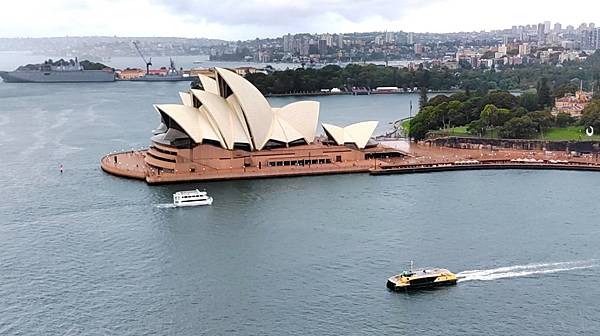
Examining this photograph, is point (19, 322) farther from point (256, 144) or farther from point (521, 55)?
point (521, 55)

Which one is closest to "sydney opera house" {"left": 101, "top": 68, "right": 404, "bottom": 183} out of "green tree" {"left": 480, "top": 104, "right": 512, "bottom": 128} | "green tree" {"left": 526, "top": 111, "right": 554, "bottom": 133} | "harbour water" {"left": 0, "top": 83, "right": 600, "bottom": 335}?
"harbour water" {"left": 0, "top": 83, "right": 600, "bottom": 335}

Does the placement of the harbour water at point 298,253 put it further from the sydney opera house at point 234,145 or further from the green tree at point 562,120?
the green tree at point 562,120

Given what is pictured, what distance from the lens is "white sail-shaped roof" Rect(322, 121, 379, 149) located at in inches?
1051

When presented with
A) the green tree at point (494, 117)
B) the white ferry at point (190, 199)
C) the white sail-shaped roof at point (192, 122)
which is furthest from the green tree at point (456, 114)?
the white ferry at point (190, 199)

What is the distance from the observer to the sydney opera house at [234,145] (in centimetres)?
2419

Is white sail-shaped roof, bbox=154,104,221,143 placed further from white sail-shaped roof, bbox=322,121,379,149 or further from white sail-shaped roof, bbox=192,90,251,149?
white sail-shaped roof, bbox=322,121,379,149

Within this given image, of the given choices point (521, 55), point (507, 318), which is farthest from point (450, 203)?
point (521, 55)

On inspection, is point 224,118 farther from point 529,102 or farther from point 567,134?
point 529,102

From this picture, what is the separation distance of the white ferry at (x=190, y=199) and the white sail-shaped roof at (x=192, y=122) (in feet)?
12.5

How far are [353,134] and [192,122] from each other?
587cm

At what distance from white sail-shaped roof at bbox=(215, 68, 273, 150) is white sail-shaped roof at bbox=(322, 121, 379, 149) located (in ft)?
7.73

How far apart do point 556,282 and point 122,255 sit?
843 centimetres

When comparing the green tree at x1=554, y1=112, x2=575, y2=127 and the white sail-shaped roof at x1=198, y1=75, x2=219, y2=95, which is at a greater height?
the white sail-shaped roof at x1=198, y1=75, x2=219, y2=95

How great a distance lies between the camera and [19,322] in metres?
12.6
